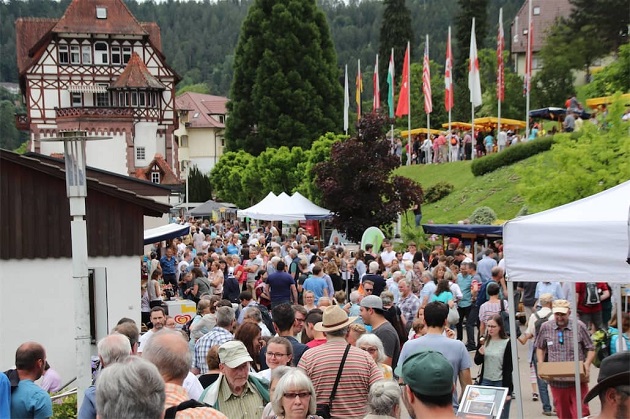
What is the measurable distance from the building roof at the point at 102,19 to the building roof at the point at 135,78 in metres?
2.45

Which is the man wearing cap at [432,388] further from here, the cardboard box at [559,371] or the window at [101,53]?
the window at [101,53]

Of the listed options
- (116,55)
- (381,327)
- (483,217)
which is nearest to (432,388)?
(381,327)

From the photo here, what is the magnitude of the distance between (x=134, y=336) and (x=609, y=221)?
389cm

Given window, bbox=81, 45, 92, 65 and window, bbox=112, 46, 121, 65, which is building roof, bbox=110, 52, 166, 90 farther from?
window, bbox=81, 45, 92, 65

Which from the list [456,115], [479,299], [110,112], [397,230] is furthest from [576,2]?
[479,299]

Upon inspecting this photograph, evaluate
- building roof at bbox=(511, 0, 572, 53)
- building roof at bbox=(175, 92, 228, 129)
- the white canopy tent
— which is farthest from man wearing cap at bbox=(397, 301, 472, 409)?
building roof at bbox=(175, 92, 228, 129)

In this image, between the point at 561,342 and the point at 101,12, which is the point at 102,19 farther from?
the point at 561,342

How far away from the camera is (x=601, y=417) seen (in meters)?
4.19

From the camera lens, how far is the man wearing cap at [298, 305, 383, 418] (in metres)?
6.89

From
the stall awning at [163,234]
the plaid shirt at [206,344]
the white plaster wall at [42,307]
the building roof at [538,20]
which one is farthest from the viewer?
the building roof at [538,20]

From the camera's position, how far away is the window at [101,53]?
69.5 metres

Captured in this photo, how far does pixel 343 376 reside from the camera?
22.7 feet

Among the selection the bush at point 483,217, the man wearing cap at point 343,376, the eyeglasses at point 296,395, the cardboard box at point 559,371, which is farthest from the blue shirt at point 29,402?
the bush at point 483,217

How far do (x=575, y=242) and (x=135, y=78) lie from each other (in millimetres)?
61940
